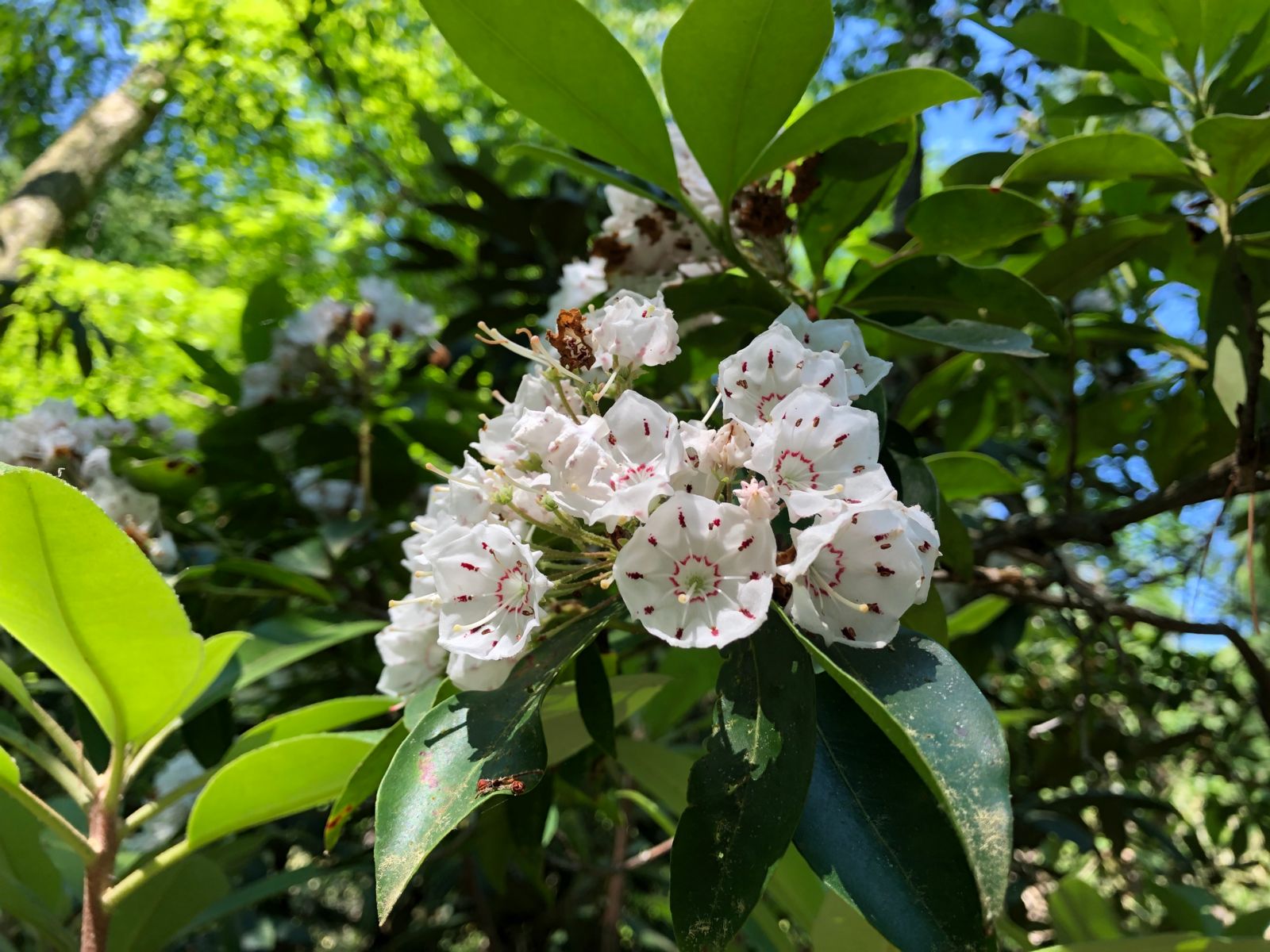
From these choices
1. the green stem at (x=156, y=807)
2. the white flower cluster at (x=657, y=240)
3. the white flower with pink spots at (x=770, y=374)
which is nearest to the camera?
the white flower with pink spots at (x=770, y=374)

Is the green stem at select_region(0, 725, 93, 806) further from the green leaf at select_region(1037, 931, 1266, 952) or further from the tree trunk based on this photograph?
the tree trunk

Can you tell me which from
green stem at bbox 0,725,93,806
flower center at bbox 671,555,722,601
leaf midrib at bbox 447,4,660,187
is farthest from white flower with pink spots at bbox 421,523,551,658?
green stem at bbox 0,725,93,806

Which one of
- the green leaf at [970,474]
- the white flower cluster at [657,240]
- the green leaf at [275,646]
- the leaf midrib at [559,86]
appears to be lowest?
the green leaf at [275,646]

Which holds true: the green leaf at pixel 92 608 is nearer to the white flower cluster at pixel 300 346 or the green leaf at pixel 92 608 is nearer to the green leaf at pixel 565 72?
the green leaf at pixel 565 72

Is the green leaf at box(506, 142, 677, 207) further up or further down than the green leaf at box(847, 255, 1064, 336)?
further up

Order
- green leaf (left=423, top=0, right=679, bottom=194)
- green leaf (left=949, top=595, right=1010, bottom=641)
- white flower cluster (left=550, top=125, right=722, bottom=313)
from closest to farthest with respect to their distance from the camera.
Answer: green leaf (left=423, top=0, right=679, bottom=194) → white flower cluster (left=550, top=125, right=722, bottom=313) → green leaf (left=949, top=595, right=1010, bottom=641)

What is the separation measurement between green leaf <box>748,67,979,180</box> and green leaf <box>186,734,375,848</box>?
2.44ft

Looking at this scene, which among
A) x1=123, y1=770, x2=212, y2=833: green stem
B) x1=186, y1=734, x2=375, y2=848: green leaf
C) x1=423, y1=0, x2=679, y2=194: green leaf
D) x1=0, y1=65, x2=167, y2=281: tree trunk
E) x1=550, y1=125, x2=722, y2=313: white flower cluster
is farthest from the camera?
x1=0, y1=65, x2=167, y2=281: tree trunk

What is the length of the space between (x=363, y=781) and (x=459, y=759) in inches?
7.7

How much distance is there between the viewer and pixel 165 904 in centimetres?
124

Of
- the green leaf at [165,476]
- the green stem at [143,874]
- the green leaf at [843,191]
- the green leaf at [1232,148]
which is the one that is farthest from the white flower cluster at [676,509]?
the green leaf at [165,476]

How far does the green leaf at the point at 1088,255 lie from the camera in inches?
45.6

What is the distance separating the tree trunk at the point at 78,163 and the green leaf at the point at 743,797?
14.4 ft

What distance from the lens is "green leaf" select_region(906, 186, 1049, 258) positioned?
41.4 inches
